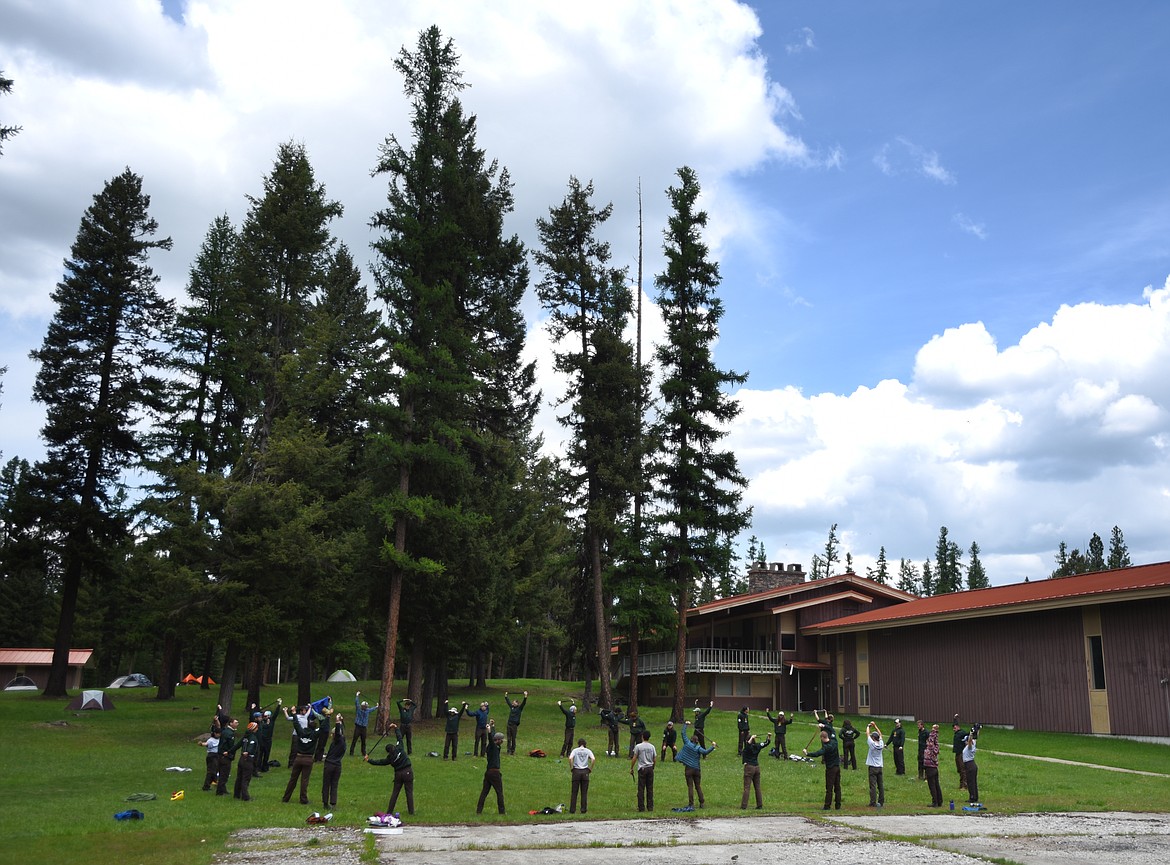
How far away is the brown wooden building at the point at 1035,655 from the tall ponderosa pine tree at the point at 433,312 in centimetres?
2132

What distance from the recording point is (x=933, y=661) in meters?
39.5

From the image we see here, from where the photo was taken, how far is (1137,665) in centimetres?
3025

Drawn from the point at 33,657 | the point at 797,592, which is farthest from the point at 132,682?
the point at 797,592

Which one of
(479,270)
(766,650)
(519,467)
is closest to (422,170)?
(479,270)

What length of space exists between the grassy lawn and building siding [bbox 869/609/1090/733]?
1858mm

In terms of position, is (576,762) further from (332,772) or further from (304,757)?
(304,757)

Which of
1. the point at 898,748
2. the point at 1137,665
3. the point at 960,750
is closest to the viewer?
the point at 960,750

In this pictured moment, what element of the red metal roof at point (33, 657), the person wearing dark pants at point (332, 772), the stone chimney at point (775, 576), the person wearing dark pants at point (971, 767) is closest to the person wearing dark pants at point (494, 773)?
the person wearing dark pants at point (332, 772)

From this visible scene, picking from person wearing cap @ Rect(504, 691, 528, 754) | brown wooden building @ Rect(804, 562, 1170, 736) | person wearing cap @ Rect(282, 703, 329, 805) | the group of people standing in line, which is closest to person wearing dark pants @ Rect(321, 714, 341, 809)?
the group of people standing in line

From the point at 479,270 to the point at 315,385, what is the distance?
24.9 ft

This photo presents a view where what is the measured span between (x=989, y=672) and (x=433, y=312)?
2671 cm

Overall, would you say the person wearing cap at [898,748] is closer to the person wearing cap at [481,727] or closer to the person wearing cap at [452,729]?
the person wearing cap at [481,727]

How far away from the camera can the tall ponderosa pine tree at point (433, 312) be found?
31.1 metres

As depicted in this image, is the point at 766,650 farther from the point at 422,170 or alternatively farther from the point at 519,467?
the point at 422,170
